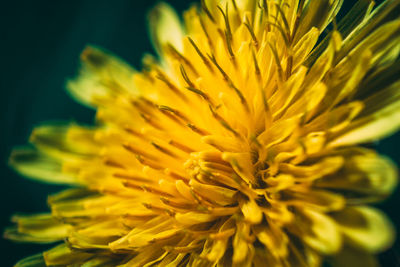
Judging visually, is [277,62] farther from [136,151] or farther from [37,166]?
[37,166]

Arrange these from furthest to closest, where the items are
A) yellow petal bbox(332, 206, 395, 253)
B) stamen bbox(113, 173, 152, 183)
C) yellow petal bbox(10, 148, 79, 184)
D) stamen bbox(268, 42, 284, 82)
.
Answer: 1. yellow petal bbox(10, 148, 79, 184)
2. stamen bbox(113, 173, 152, 183)
3. stamen bbox(268, 42, 284, 82)
4. yellow petal bbox(332, 206, 395, 253)

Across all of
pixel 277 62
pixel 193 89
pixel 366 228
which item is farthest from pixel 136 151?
pixel 366 228

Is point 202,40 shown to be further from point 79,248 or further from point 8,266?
point 8,266

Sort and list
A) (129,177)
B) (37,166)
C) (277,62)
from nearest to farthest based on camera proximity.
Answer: (277,62) → (129,177) → (37,166)

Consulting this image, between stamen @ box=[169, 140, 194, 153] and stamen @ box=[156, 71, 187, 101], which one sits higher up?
stamen @ box=[156, 71, 187, 101]

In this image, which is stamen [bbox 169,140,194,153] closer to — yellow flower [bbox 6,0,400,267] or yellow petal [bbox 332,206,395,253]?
yellow flower [bbox 6,0,400,267]

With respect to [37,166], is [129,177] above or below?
below

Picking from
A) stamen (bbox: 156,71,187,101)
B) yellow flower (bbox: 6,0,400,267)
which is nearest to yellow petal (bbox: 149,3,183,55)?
yellow flower (bbox: 6,0,400,267)

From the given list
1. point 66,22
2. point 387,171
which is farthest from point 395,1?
point 66,22
